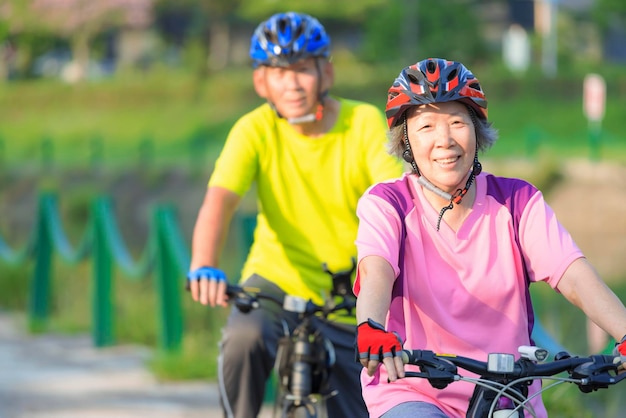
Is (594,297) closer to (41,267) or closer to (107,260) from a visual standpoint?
(107,260)

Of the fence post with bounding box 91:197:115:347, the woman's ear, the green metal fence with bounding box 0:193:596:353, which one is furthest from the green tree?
the woman's ear

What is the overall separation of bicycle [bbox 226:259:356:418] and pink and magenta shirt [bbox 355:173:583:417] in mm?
1117

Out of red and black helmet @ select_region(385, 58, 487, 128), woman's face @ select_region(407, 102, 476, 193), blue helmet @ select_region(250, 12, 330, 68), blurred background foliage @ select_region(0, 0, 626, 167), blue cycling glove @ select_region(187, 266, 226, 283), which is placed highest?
blurred background foliage @ select_region(0, 0, 626, 167)

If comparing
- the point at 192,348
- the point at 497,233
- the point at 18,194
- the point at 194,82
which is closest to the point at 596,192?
the point at 18,194

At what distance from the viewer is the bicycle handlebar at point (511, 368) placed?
3.69 m

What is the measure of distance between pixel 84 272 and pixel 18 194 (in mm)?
21976

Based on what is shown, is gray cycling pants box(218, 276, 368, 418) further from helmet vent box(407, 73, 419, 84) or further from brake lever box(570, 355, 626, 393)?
brake lever box(570, 355, 626, 393)

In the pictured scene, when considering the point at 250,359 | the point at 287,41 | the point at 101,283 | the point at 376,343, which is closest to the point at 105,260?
the point at 101,283

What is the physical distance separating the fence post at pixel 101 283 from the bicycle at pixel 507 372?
7692mm

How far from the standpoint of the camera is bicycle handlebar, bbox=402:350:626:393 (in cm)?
369

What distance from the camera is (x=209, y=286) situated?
17.5 feet

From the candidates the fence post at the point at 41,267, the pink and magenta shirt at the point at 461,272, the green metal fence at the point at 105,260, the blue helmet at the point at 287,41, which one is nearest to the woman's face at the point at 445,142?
the pink and magenta shirt at the point at 461,272

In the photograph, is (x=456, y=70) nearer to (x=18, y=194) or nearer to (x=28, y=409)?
(x=28, y=409)

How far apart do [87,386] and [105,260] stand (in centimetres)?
232
